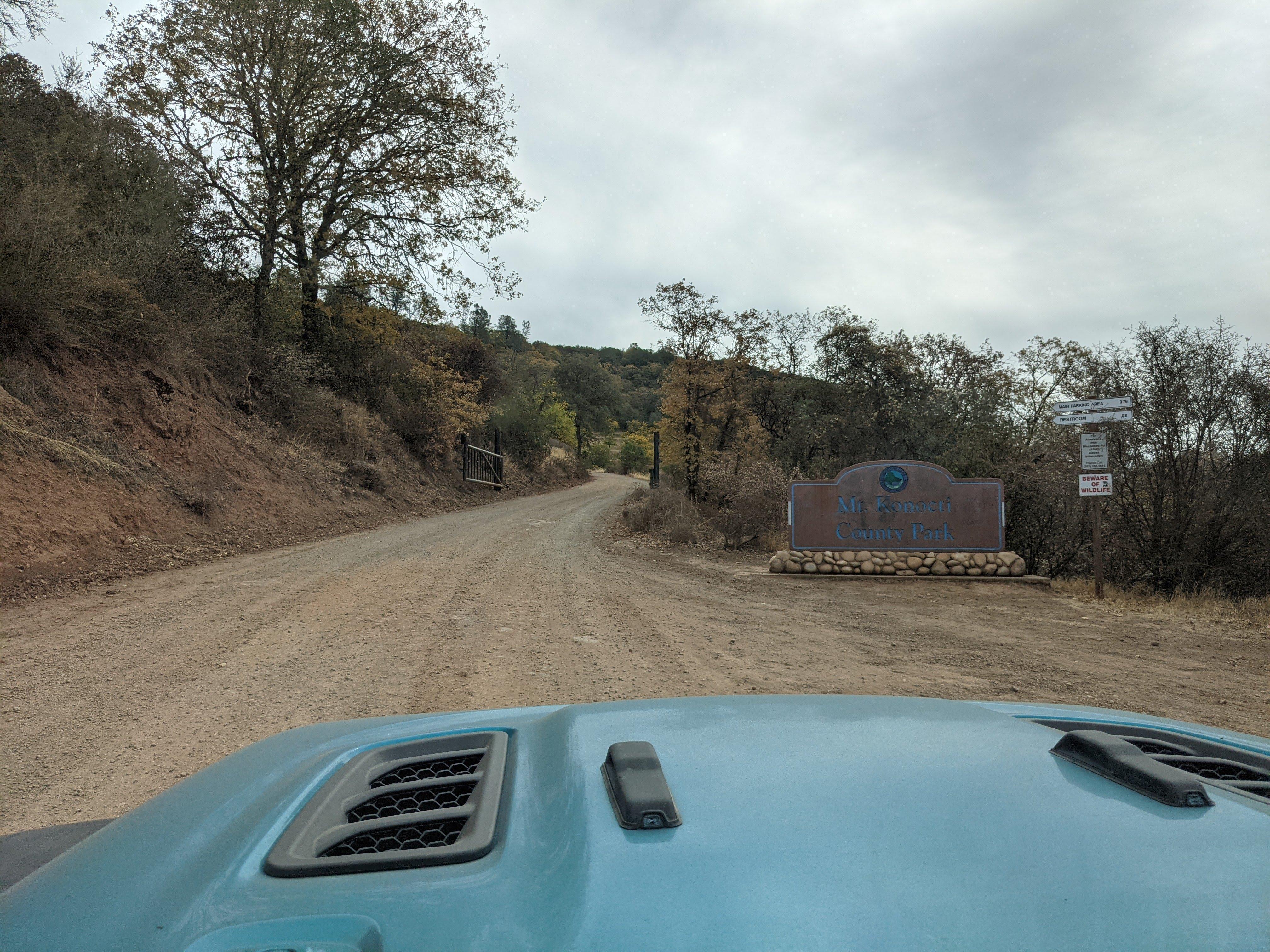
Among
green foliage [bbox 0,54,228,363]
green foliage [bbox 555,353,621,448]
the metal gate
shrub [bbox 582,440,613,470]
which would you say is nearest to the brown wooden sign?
green foliage [bbox 0,54,228,363]

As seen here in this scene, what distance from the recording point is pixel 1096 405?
10.6 m

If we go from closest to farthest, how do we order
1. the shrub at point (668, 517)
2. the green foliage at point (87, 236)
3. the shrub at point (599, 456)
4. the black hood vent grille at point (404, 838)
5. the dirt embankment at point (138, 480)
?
the black hood vent grille at point (404, 838), the dirt embankment at point (138, 480), the green foliage at point (87, 236), the shrub at point (668, 517), the shrub at point (599, 456)

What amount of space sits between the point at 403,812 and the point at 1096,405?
12126 mm

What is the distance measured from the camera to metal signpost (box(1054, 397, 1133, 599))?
416 inches

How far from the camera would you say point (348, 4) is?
18641mm

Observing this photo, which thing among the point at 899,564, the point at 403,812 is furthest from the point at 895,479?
the point at 403,812

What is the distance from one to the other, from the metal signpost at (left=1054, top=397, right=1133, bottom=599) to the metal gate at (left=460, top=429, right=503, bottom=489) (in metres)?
23.5

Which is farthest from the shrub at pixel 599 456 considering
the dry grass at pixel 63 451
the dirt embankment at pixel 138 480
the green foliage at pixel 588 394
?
the dry grass at pixel 63 451

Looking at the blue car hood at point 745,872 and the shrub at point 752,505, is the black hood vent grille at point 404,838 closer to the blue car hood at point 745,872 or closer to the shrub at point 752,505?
the blue car hood at point 745,872

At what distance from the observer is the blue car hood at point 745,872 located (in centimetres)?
83

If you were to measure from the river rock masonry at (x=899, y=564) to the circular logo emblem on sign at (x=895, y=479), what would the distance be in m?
1.19

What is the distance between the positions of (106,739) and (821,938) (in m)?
4.57

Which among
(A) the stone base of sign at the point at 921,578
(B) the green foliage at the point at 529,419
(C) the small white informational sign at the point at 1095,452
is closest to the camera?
(C) the small white informational sign at the point at 1095,452

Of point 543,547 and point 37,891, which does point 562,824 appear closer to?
point 37,891
